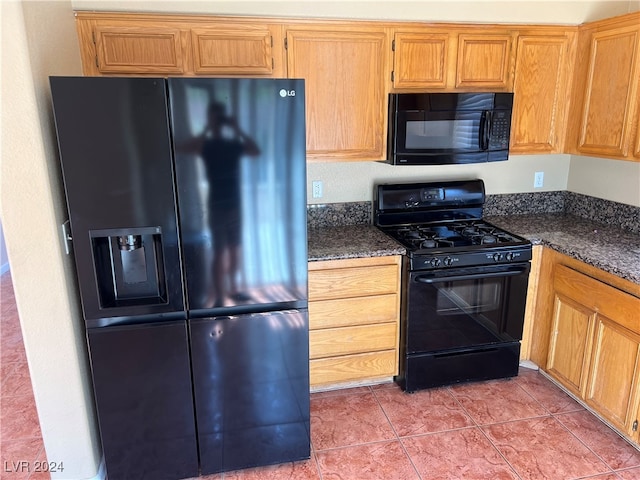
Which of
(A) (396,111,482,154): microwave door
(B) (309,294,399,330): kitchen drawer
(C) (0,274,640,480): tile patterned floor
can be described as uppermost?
(A) (396,111,482,154): microwave door

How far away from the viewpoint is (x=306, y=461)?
7.22ft

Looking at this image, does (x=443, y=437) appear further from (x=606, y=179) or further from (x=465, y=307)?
(x=606, y=179)

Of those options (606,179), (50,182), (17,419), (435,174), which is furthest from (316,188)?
(17,419)

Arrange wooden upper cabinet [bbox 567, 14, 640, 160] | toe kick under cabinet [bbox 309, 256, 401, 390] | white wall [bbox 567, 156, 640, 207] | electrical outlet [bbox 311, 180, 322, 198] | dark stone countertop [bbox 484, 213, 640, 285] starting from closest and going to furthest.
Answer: dark stone countertop [bbox 484, 213, 640, 285], wooden upper cabinet [bbox 567, 14, 640, 160], toe kick under cabinet [bbox 309, 256, 401, 390], white wall [bbox 567, 156, 640, 207], electrical outlet [bbox 311, 180, 322, 198]

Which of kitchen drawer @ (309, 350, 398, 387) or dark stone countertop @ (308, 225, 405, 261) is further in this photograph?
kitchen drawer @ (309, 350, 398, 387)

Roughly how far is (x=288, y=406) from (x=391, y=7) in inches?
83.2

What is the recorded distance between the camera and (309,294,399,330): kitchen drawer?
8.20 feet

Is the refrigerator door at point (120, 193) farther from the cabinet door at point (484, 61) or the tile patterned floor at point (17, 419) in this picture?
the cabinet door at point (484, 61)

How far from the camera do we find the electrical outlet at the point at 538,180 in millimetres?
3199

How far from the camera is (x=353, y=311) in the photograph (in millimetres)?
2537

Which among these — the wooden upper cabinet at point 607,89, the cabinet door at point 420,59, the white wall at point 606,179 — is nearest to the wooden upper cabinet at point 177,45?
the cabinet door at point 420,59

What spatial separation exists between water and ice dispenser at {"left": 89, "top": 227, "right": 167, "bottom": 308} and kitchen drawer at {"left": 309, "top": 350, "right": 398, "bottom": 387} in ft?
3.50

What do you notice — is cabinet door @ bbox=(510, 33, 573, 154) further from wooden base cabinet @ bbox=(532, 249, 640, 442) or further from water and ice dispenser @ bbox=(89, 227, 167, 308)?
water and ice dispenser @ bbox=(89, 227, 167, 308)

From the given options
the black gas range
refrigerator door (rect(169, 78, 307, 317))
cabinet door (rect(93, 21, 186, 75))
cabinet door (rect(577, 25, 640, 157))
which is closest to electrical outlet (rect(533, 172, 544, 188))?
cabinet door (rect(577, 25, 640, 157))
